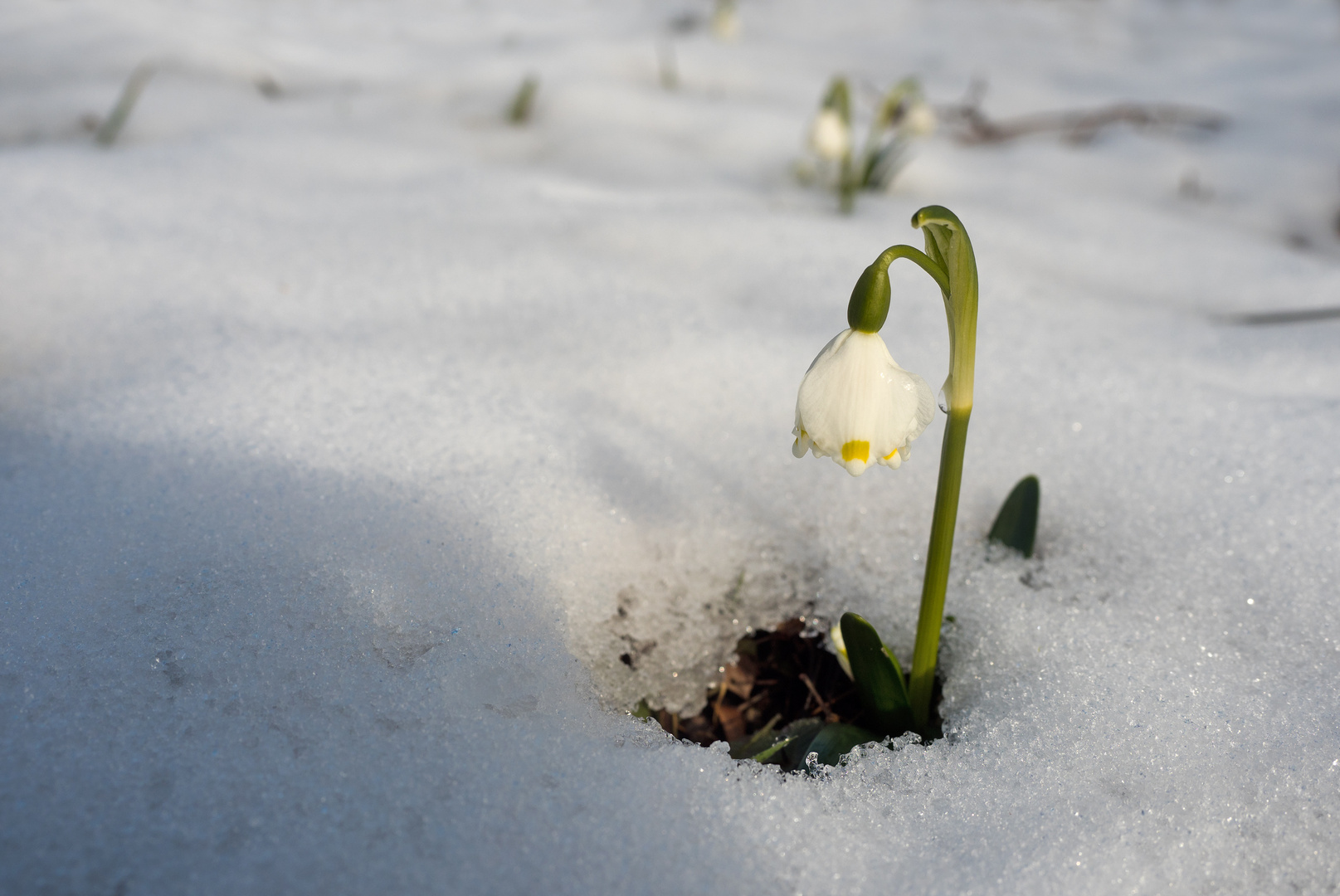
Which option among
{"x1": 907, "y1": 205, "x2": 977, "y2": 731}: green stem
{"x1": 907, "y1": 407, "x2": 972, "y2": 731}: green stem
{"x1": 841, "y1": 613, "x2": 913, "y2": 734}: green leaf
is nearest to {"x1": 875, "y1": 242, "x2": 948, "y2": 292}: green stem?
{"x1": 907, "y1": 205, "x2": 977, "y2": 731}: green stem

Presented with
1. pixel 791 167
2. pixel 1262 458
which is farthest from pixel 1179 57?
pixel 1262 458

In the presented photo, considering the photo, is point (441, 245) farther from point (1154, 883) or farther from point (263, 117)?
point (1154, 883)

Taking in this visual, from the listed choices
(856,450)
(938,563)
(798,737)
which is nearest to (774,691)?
(798,737)

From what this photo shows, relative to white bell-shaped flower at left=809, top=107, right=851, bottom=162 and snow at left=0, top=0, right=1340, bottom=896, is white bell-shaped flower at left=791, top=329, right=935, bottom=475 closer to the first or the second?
snow at left=0, top=0, right=1340, bottom=896

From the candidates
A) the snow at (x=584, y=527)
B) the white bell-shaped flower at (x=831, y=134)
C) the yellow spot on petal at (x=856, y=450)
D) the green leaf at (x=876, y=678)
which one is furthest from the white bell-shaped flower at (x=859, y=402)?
the white bell-shaped flower at (x=831, y=134)

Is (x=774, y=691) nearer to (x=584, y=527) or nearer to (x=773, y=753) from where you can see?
(x=773, y=753)

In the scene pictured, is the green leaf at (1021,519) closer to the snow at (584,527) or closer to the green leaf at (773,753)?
the snow at (584,527)
